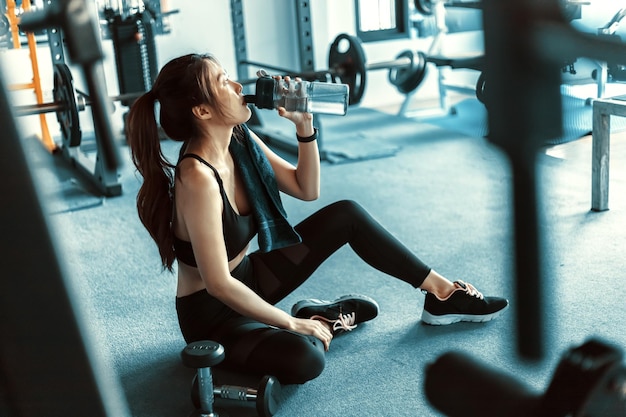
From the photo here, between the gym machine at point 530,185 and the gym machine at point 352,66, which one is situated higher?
the gym machine at point 530,185

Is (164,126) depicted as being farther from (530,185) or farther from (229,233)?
(530,185)

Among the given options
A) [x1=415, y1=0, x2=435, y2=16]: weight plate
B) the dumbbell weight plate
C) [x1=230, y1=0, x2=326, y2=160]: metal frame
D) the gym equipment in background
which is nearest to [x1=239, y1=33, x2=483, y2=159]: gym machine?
[x1=230, y1=0, x2=326, y2=160]: metal frame

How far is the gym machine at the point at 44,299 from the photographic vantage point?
262mm

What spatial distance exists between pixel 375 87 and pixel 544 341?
17.9ft

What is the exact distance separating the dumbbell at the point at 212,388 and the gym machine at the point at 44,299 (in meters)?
1.28

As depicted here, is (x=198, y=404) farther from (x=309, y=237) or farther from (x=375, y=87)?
(x=375, y=87)

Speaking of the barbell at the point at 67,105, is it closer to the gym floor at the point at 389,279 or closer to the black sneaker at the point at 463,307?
the gym floor at the point at 389,279

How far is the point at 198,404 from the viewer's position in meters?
1.71

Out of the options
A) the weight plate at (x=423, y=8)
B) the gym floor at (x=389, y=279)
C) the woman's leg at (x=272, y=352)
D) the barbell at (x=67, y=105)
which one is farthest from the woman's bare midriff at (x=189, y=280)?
the weight plate at (x=423, y=8)

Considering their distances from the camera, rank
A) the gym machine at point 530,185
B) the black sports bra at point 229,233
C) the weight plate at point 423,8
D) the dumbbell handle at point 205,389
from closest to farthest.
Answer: the gym machine at point 530,185 < the dumbbell handle at point 205,389 < the black sports bra at point 229,233 < the weight plate at point 423,8

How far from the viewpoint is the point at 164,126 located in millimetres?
1732

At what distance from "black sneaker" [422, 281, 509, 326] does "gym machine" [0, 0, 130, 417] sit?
1817mm

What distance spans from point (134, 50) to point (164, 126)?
2.69 metres

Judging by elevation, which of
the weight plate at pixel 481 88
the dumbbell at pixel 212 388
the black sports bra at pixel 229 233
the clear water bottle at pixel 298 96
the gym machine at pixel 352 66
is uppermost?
the weight plate at pixel 481 88
